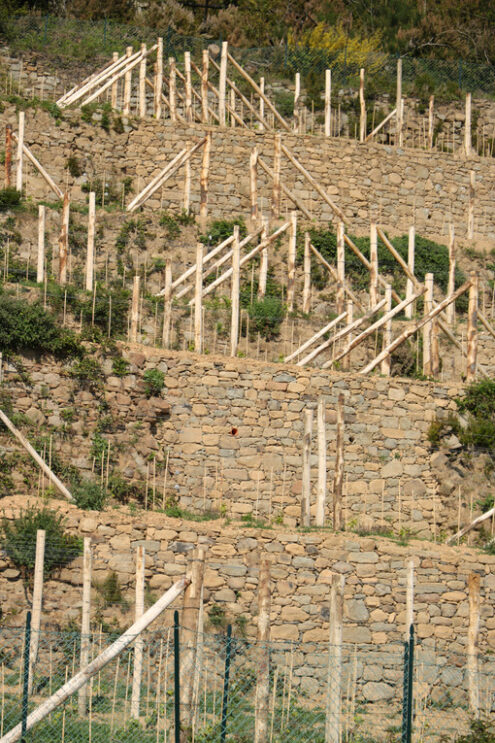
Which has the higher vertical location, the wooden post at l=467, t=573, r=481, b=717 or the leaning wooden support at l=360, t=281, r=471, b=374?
the leaning wooden support at l=360, t=281, r=471, b=374

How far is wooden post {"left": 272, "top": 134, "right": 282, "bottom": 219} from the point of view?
26.7 m

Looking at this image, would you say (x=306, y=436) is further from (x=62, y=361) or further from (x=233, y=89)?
(x=233, y=89)

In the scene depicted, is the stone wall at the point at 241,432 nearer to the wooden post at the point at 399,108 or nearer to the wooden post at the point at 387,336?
the wooden post at the point at 387,336

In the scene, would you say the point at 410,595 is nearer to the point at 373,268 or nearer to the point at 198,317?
the point at 198,317

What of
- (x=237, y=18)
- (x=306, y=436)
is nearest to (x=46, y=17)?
(x=237, y=18)

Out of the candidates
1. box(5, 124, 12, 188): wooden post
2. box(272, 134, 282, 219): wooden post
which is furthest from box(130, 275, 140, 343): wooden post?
box(272, 134, 282, 219): wooden post

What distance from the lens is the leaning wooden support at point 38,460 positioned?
18.2 meters

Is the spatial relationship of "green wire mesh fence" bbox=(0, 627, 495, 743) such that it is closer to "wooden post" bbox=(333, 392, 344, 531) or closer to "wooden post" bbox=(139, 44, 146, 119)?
"wooden post" bbox=(333, 392, 344, 531)

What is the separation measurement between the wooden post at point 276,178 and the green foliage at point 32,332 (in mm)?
7578

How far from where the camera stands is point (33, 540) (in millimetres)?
17172

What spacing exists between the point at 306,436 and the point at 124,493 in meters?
2.69

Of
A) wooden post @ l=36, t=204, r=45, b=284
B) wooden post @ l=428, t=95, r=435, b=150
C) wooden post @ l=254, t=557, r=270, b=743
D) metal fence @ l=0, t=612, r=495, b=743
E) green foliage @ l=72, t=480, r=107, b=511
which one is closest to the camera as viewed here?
metal fence @ l=0, t=612, r=495, b=743

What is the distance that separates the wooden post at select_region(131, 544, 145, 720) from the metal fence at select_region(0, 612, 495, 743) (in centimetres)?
9

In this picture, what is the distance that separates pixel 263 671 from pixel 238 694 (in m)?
1.45
